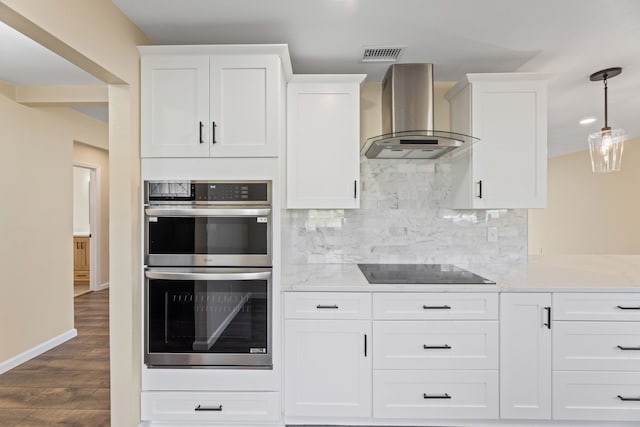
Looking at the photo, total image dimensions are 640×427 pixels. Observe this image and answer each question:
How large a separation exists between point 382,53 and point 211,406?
8.28 feet

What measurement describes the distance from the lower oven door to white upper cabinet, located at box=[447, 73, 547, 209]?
1.65m

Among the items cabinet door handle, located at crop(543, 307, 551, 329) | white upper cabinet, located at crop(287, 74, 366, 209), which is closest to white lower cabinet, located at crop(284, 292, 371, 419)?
white upper cabinet, located at crop(287, 74, 366, 209)

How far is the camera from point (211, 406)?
1.94m

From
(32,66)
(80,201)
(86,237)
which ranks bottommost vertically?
(86,237)

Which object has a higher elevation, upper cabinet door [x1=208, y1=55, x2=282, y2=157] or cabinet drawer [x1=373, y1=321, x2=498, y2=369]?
upper cabinet door [x1=208, y1=55, x2=282, y2=157]

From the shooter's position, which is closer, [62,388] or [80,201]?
[62,388]

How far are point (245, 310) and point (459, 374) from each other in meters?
1.34

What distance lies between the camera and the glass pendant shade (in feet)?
9.05

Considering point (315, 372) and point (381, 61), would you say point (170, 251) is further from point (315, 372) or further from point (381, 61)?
point (381, 61)

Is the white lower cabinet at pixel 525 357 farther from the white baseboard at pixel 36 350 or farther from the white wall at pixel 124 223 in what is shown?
the white baseboard at pixel 36 350

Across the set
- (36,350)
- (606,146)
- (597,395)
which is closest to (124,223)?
(36,350)

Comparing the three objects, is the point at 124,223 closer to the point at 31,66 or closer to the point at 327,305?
the point at 327,305

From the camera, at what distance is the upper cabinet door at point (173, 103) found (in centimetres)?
194

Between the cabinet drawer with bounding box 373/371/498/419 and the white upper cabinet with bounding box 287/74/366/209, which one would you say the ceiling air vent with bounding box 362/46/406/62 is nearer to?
the white upper cabinet with bounding box 287/74/366/209
